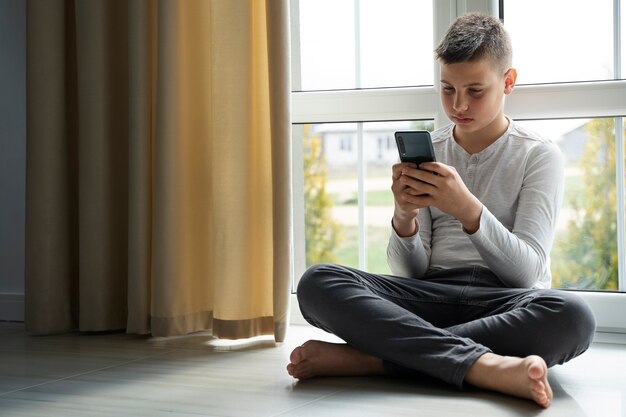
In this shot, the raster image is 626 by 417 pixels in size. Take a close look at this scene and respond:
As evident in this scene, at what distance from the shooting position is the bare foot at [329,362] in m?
1.70

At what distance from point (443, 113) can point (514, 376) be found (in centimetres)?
95

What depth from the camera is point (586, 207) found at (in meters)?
2.19

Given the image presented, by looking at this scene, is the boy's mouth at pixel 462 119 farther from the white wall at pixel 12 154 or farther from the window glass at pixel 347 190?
the white wall at pixel 12 154

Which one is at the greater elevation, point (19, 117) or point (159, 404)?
point (19, 117)

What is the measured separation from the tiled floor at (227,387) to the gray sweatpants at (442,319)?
0.24 ft

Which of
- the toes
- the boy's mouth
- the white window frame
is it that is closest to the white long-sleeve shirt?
the boy's mouth

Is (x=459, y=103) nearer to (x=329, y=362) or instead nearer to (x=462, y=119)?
(x=462, y=119)

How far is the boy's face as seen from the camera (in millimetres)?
1824

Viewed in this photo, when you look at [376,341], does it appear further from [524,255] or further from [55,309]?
[55,309]

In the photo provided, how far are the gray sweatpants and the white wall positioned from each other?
1181 millimetres

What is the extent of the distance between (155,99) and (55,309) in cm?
67

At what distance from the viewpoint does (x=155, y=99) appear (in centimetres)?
222

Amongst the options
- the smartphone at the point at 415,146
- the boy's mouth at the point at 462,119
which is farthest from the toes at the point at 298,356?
the boy's mouth at the point at 462,119

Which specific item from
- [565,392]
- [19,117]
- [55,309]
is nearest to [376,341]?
[565,392]
